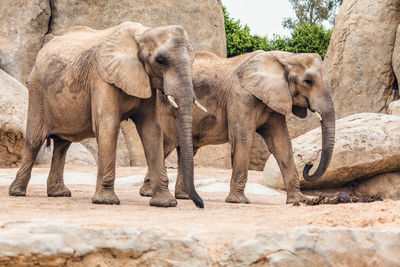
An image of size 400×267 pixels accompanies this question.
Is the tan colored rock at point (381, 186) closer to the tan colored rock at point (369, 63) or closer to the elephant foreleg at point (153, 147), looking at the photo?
the elephant foreleg at point (153, 147)

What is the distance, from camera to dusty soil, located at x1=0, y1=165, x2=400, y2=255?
5.92 m

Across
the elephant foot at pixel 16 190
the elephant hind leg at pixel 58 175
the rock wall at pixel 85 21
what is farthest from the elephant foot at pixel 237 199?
the rock wall at pixel 85 21

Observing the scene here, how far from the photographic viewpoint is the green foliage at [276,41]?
76.8 feet

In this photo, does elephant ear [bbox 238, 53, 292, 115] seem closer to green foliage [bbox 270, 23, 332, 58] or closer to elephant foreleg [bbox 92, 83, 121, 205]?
elephant foreleg [bbox 92, 83, 121, 205]

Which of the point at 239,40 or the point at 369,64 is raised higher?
the point at 239,40

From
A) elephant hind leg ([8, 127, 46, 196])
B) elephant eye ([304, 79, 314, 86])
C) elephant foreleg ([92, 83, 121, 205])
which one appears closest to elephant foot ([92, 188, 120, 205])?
elephant foreleg ([92, 83, 121, 205])

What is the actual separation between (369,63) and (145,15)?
5955mm

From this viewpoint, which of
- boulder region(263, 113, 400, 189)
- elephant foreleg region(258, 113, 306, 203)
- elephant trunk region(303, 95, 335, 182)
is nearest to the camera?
elephant trunk region(303, 95, 335, 182)

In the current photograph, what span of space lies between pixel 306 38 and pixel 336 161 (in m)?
12.2

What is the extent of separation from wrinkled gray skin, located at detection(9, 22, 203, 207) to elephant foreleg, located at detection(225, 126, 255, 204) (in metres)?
1.46

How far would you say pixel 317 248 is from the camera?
5.63 metres

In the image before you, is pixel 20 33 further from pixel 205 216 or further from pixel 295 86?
pixel 205 216

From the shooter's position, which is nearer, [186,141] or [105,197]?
[186,141]

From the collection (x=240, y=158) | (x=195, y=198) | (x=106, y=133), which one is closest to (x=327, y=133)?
(x=240, y=158)
